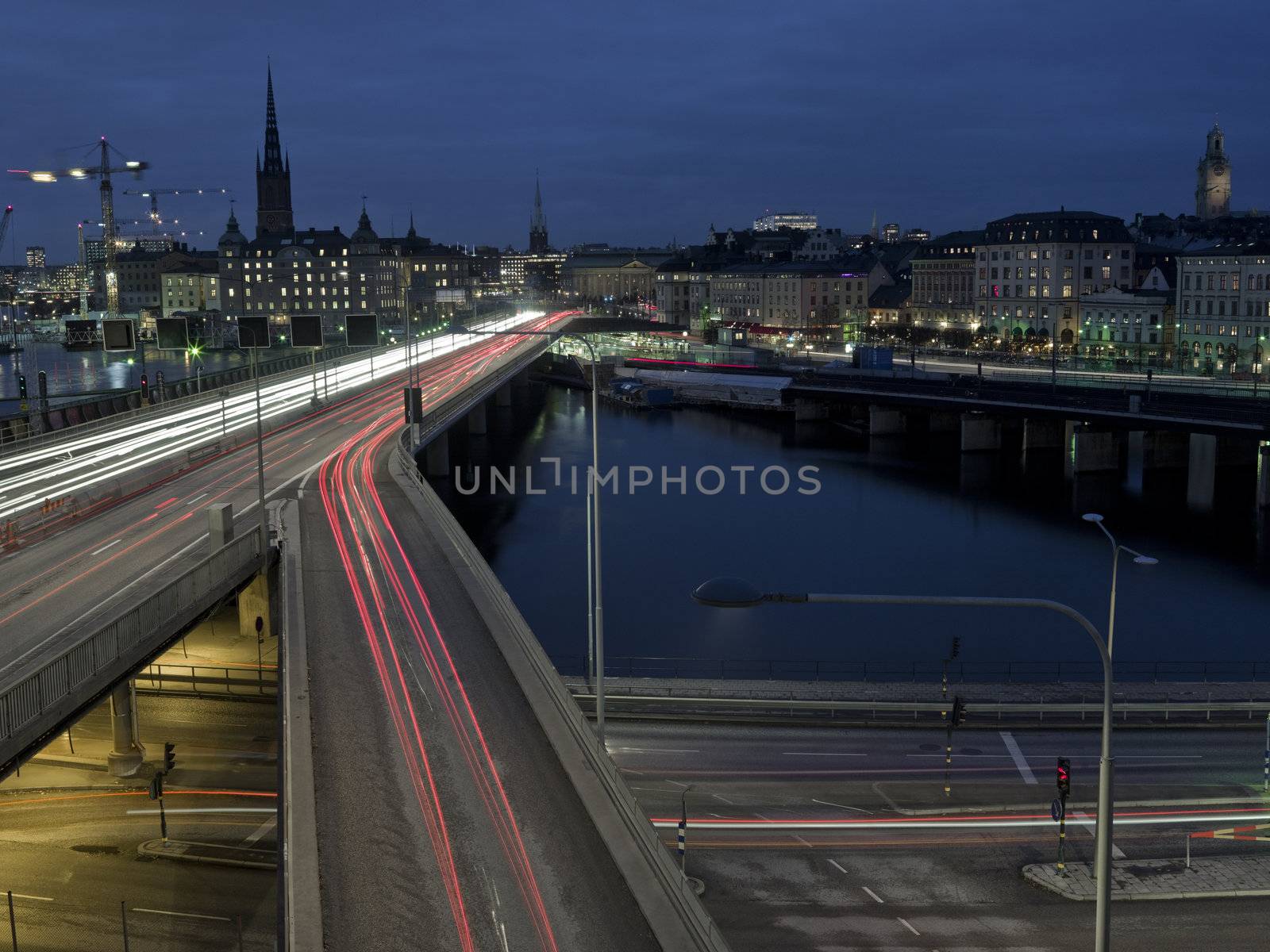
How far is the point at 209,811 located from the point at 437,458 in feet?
146

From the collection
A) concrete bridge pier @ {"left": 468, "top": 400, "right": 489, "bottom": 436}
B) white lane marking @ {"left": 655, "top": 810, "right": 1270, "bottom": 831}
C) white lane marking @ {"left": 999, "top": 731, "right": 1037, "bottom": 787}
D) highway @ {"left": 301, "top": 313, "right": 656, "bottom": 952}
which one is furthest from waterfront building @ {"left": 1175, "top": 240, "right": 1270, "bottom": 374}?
highway @ {"left": 301, "top": 313, "right": 656, "bottom": 952}

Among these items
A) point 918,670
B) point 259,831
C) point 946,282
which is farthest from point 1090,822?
point 946,282

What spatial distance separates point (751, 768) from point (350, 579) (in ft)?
34.5

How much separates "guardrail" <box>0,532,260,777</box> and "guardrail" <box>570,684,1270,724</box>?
8574 mm

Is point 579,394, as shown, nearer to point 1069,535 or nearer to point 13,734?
point 1069,535

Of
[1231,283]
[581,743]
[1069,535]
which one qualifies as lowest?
[1069,535]

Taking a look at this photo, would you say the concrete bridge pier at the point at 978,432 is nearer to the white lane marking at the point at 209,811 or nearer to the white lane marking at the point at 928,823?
the white lane marking at the point at 928,823

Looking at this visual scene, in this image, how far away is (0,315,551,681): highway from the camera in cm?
2338

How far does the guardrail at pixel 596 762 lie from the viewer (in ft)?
41.8

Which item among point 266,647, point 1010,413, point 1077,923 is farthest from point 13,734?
point 1010,413

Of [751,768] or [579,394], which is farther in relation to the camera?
[579,394]

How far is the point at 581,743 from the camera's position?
1773 cm

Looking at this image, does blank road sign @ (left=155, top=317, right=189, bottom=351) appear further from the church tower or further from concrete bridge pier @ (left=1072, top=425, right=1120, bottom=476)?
the church tower

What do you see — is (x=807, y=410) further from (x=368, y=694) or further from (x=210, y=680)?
(x=368, y=694)
